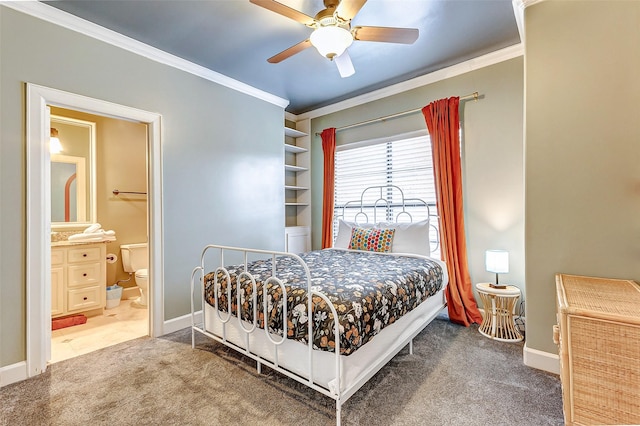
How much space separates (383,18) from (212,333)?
9.53ft

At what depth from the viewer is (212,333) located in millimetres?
2299

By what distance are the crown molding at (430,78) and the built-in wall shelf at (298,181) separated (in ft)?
1.28

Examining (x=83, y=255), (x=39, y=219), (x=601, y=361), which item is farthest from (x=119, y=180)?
(x=601, y=361)

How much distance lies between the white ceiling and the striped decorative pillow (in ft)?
5.95

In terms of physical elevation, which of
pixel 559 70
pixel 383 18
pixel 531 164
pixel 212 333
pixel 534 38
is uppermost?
pixel 383 18

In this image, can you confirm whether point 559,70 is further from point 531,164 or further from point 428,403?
point 428,403

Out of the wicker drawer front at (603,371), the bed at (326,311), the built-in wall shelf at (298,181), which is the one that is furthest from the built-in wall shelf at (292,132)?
the wicker drawer front at (603,371)

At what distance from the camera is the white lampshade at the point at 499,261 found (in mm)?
2572

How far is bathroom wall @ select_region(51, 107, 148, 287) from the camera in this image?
3770mm

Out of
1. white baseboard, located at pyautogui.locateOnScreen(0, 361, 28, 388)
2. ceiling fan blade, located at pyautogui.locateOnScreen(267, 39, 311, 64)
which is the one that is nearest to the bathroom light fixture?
white baseboard, located at pyautogui.locateOnScreen(0, 361, 28, 388)

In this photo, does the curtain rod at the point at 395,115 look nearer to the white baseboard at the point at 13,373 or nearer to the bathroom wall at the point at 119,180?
the bathroom wall at the point at 119,180

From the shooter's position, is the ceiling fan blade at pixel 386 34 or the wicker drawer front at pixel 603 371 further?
the ceiling fan blade at pixel 386 34

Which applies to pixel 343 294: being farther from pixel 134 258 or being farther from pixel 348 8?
pixel 134 258

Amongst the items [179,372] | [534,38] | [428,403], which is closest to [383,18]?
[534,38]
